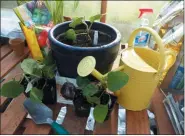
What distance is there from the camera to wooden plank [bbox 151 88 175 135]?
21.0 inches

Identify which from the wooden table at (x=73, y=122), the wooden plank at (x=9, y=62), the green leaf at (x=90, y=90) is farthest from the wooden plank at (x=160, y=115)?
the wooden plank at (x=9, y=62)

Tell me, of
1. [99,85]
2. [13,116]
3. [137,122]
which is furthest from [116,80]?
[13,116]

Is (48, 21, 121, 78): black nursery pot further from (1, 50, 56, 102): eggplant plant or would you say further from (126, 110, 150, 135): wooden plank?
(126, 110, 150, 135): wooden plank

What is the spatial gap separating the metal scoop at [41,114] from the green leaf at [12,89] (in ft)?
0.21

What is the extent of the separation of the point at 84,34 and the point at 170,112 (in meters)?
0.33

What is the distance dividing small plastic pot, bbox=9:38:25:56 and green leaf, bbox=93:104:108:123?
1.44 ft

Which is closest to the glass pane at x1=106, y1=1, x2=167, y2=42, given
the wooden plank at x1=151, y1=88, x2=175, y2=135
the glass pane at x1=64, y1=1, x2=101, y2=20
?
the glass pane at x1=64, y1=1, x2=101, y2=20

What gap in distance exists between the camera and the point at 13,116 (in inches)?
20.6

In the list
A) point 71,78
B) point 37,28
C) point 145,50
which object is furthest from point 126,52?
point 37,28

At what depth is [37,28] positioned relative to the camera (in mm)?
595

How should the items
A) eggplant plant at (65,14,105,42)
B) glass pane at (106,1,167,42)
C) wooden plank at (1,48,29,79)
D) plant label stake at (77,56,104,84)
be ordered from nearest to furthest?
plant label stake at (77,56,104,84)
eggplant plant at (65,14,105,42)
wooden plank at (1,48,29,79)
glass pane at (106,1,167,42)

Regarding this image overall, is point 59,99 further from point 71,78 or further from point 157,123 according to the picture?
point 157,123

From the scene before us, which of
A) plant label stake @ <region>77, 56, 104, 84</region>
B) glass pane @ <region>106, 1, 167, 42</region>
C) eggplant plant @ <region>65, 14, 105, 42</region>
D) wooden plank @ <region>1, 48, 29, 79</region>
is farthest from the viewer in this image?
glass pane @ <region>106, 1, 167, 42</region>

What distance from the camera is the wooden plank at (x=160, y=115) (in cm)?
53
